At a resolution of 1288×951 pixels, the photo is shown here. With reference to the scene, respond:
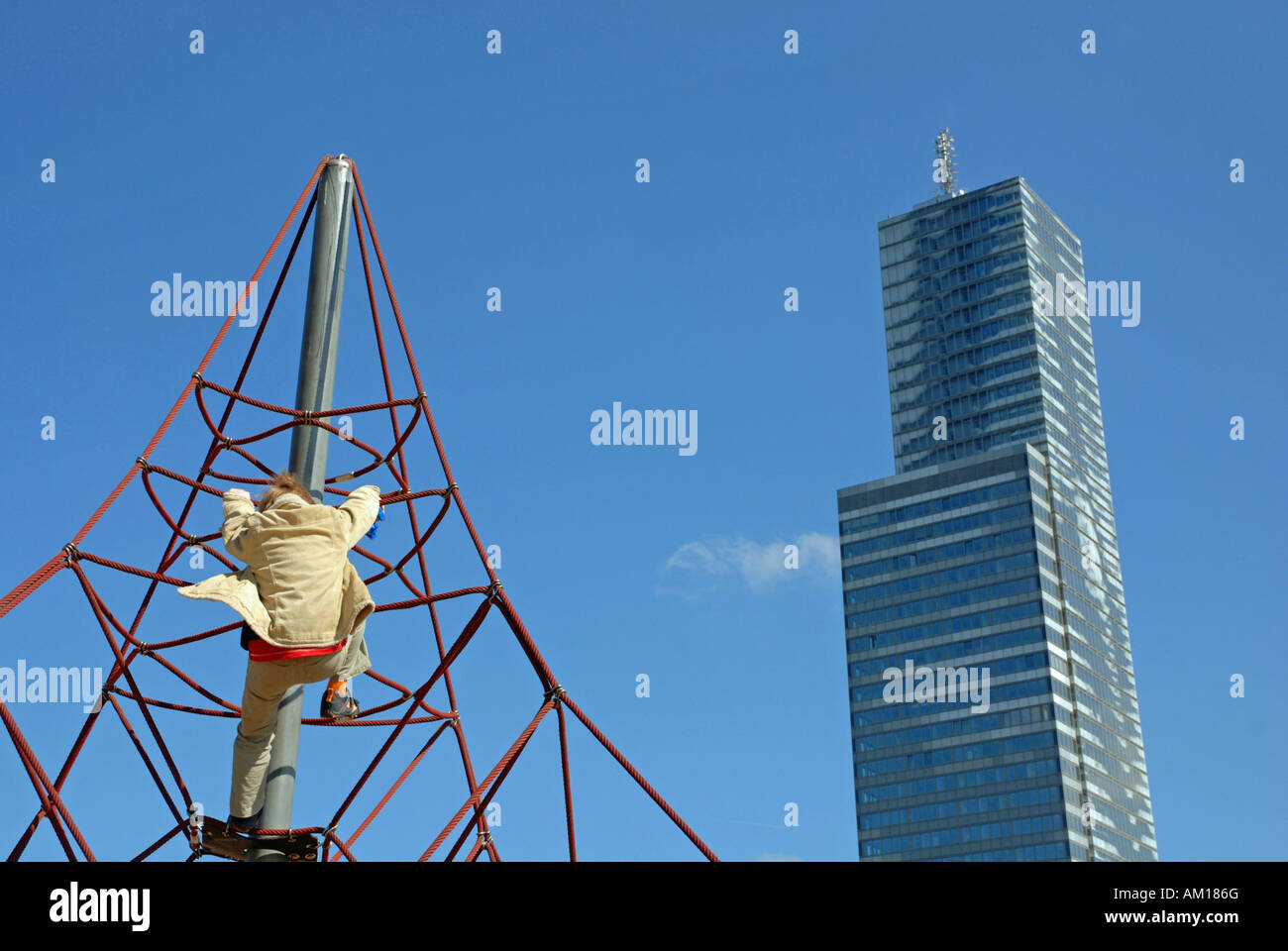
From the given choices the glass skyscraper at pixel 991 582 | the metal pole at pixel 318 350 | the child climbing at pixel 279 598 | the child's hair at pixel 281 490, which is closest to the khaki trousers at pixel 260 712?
the child climbing at pixel 279 598

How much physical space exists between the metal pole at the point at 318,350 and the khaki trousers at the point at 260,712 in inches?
7.4

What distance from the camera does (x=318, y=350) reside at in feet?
36.9

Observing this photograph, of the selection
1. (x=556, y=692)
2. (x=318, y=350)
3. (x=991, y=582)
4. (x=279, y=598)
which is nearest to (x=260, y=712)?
(x=279, y=598)

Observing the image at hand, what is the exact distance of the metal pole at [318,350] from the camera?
9.63m

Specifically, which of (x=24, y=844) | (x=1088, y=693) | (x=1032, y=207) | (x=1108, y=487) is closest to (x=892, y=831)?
(x=1088, y=693)

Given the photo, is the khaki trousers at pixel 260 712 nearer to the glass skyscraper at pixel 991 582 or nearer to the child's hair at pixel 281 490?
the child's hair at pixel 281 490

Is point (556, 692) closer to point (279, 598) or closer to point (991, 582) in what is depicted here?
point (279, 598)

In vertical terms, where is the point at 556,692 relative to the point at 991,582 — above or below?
below

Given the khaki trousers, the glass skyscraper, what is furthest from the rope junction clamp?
the glass skyscraper

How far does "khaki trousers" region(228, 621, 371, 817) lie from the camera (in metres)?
8.80

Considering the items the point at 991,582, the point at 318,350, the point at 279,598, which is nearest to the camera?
the point at 279,598

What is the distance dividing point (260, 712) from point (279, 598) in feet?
2.75

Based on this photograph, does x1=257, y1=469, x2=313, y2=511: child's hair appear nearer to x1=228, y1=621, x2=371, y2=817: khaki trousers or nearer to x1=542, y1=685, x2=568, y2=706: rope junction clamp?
x1=228, y1=621, x2=371, y2=817: khaki trousers
